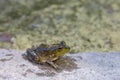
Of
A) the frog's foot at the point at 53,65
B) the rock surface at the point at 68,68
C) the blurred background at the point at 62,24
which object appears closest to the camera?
the rock surface at the point at 68,68

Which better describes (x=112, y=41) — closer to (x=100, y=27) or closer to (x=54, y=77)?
(x=100, y=27)

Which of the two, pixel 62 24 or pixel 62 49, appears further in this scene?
pixel 62 24

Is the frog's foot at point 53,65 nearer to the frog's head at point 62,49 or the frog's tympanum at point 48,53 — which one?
the frog's tympanum at point 48,53

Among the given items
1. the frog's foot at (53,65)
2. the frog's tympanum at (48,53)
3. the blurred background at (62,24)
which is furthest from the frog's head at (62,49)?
the blurred background at (62,24)

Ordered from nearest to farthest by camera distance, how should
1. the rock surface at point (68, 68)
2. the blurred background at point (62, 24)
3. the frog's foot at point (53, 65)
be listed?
the rock surface at point (68, 68) < the frog's foot at point (53, 65) < the blurred background at point (62, 24)

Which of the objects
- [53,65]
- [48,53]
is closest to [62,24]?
[48,53]

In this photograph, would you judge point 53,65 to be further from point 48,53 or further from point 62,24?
point 62,24

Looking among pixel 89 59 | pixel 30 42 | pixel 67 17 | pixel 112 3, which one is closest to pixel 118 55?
pixel 89 59
